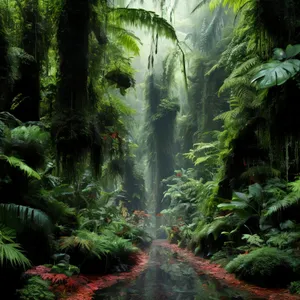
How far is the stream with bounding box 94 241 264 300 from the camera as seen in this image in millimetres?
4574

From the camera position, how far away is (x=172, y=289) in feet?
16.7

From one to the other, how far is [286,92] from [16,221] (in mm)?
4179

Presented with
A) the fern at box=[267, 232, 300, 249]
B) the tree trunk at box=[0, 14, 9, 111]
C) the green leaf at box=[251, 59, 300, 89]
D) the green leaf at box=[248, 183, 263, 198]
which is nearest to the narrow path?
the fern at box=[267, 232, 300, 249]

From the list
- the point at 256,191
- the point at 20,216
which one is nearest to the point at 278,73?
the point at 256,191

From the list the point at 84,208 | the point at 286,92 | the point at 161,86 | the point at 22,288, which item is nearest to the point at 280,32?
the point at 286,92

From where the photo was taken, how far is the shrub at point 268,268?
500cm

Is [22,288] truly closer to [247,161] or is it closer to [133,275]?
[133,275]

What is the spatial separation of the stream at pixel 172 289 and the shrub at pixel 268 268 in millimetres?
484

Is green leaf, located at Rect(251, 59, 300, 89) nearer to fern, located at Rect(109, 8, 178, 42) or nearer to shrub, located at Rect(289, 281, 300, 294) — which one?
fern, located at Rect(109, 8, 178, 42)

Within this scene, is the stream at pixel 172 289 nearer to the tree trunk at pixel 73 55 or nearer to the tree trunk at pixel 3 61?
the tree trunk at pixel 73 55

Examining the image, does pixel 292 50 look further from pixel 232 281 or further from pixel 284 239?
pixel 232 281

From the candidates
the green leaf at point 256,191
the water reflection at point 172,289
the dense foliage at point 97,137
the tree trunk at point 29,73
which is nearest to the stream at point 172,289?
the water reflection at point 172,289

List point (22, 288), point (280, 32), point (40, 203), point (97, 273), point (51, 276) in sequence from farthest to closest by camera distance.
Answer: point (97, 273) → point (40, 203) → point (280, 32) → point (51, 276) → point (22, 288)

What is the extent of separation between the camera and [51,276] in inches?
169
